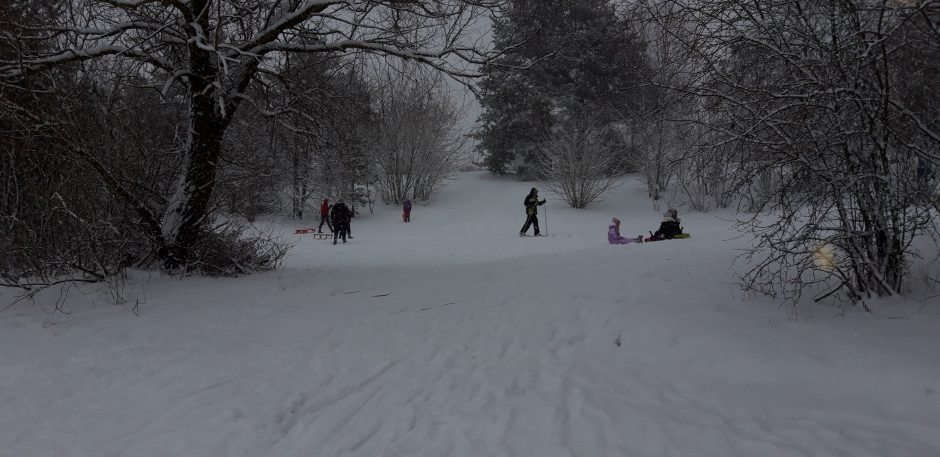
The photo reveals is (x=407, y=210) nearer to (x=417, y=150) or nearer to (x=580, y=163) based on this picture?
(x=417, y=150)

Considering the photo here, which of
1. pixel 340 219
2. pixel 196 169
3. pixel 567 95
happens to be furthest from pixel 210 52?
pixel 567 95

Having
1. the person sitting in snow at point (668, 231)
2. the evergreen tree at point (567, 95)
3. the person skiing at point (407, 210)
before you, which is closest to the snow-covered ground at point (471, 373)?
the person sitting in snow at point (668, 231)

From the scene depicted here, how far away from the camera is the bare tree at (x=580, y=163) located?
2314cm

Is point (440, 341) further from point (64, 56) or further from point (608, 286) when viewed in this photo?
point (64, 56)

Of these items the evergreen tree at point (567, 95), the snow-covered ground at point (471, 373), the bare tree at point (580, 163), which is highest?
the evergreen tree at point (567, 95)

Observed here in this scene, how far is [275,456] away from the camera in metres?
2.50

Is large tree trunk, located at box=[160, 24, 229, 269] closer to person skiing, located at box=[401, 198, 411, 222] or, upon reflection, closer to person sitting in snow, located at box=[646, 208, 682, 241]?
person sitting in snow, located at box=[646, 208, 682, 241]

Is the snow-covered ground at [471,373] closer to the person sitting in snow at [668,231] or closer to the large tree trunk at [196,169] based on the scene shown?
the large tree trunk at [196,169]

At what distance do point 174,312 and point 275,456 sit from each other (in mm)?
3435

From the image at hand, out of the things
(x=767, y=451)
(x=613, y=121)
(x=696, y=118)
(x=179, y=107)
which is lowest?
(x=767, y=451)

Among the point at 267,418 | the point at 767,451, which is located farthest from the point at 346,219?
the point at 767,451

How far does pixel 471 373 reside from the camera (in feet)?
12.1

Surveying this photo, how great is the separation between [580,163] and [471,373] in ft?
68.4

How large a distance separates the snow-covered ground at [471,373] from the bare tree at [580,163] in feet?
56.9
